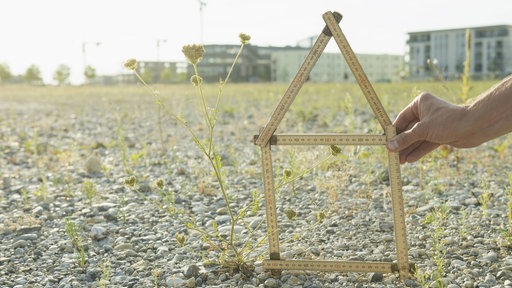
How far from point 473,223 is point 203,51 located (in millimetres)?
2475

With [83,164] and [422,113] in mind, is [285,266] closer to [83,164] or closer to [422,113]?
[422,113]

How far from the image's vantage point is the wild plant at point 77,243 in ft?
11.3

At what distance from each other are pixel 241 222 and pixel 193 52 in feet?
6.43

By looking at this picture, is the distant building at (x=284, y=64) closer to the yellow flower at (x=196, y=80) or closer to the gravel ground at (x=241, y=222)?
the gravel ground at (x=241, y=222)

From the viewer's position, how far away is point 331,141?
282 centimetres

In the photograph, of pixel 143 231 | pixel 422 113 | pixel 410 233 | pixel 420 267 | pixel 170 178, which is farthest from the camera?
pixel 170 178

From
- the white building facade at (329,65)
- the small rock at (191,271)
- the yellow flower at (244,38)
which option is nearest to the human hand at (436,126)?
the yellow flower at (244,38)

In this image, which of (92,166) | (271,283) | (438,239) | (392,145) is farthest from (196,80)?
(92,166)

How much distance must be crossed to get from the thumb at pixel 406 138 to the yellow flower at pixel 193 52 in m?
1.06

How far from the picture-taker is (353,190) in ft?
16.8

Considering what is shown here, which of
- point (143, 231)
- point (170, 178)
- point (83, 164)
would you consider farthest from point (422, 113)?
point (83, 164)

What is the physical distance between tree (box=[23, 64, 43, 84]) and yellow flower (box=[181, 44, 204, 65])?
97.4 metres

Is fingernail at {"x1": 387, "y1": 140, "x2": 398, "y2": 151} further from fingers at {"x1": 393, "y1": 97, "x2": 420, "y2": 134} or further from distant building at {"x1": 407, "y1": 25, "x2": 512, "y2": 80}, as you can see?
distant building at {"x1": 407, "y1": 25, "x2": 512, "y2": 80}

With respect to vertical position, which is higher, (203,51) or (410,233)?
(203,51)
